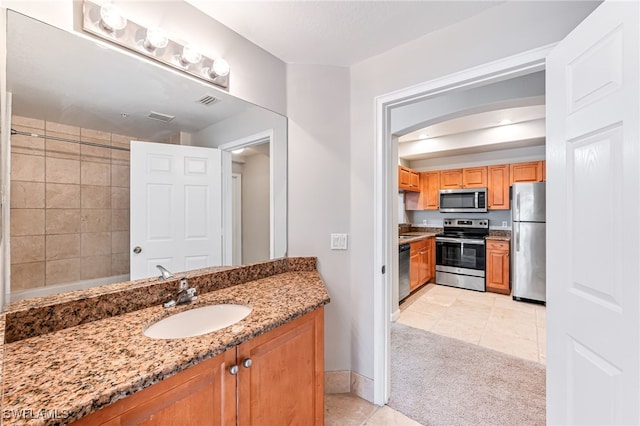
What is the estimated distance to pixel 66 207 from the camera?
1067mm

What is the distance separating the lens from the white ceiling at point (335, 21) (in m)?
1.38

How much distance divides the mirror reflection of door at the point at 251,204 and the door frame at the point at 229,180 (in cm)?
2

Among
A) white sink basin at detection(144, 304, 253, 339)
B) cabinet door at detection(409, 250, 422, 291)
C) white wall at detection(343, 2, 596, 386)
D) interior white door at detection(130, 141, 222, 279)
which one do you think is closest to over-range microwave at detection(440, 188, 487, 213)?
cabinet door at detection(409, 250, 422, 291)

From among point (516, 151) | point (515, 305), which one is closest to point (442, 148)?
point (516, 151)

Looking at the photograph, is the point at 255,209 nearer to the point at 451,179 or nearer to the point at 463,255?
the point at 463,255

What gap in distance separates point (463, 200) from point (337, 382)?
4021 mm

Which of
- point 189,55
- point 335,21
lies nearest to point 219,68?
point 189,55

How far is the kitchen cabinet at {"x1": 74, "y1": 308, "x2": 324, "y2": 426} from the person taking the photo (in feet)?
2.46

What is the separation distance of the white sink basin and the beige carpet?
1311 millimetres

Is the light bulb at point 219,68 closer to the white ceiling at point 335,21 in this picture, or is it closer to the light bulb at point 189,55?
the light bulb at point 189,55

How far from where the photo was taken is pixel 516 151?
14.3ft

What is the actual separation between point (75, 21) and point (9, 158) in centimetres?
60

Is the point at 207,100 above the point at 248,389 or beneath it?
above

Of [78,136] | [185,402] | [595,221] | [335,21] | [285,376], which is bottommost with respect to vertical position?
[285,376]
